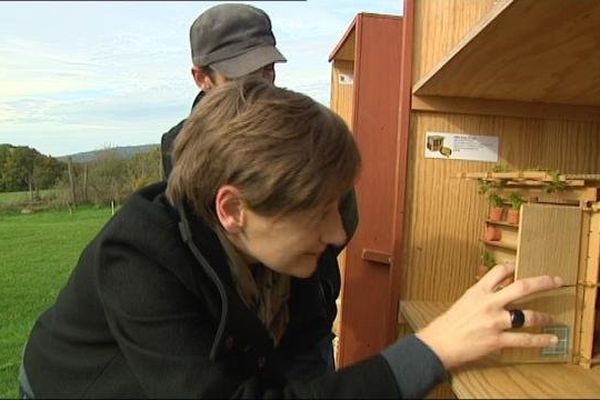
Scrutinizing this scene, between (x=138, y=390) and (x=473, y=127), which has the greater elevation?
(x=473, y=127)

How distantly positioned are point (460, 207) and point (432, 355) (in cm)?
78

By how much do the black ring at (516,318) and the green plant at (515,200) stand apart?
0.30 metres

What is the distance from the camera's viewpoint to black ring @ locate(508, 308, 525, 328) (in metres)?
0.88

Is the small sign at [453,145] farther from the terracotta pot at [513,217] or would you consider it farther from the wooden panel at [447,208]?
the terracotta pot at [513,217]

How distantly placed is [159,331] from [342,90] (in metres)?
2.49

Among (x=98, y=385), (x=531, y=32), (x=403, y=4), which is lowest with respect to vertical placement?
(x=98, y=385)

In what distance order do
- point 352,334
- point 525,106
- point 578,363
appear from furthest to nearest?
point 352,334 → point 525,106 → point 578,363

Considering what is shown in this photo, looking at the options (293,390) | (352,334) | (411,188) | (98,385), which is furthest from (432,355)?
(352,334)

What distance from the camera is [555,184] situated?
107 cm

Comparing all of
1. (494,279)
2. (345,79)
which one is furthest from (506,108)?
(345,79)

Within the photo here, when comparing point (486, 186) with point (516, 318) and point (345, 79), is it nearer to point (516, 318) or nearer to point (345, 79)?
point (516, 318)

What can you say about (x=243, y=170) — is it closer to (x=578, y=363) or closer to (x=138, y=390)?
(x=138, y=390)

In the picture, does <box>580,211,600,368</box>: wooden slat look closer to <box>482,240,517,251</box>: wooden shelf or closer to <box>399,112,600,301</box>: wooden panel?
<box>482,240,517,251</box>: wooden shelf

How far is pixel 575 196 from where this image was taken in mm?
1050
